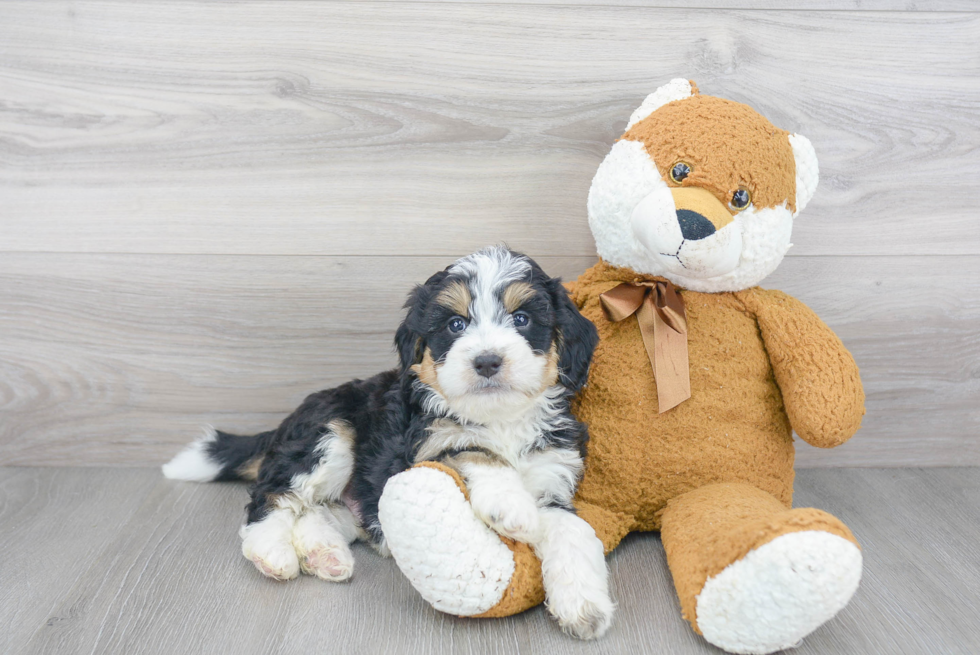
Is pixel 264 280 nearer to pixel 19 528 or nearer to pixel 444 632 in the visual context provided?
pixel 19 528

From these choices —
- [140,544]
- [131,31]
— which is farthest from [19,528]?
[131,31]

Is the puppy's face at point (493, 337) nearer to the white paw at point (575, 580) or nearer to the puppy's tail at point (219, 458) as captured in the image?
the white paw at point (575, 580)

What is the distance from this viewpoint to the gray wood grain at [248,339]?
86.7 inches

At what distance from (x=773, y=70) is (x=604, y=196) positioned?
2.56 ft

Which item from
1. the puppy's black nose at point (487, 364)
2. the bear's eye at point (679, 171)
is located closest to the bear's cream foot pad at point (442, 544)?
the puppy's black nose at point (487, 364)

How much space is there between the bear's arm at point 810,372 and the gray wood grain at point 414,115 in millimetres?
579

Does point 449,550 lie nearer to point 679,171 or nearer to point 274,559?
point 274,559

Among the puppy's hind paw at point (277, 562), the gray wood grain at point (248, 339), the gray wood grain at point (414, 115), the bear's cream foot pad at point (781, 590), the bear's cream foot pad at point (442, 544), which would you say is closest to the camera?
the bear's cream foot pad at point (781, 590)

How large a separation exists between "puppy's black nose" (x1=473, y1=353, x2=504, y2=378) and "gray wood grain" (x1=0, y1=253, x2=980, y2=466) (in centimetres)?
80

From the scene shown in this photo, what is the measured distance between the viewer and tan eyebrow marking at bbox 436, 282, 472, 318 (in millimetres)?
1553

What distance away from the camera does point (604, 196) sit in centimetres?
173

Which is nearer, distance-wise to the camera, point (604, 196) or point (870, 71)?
point (604, 196)

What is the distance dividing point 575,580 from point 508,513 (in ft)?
0.60

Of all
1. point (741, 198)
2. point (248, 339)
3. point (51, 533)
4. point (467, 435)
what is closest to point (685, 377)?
point (741, 198)
